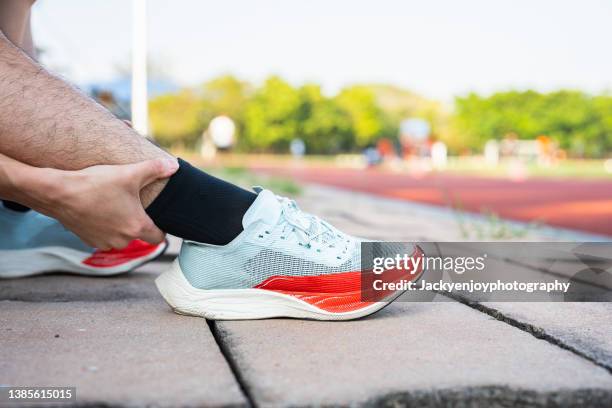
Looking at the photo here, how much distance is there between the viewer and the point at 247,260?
1.30 m

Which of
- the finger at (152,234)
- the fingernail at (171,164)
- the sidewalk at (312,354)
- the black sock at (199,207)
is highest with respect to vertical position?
the fingernail at (171,164)

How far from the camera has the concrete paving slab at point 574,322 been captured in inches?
43.5

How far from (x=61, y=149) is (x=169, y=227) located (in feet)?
0.75

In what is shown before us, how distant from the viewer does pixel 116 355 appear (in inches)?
40.1

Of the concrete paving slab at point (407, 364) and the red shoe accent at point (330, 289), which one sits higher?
the red shoe accent at point (330, 289)

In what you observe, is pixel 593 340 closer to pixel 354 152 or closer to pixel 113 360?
pixel 113 360

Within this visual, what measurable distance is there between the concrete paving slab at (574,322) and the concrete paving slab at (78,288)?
30.1 inches

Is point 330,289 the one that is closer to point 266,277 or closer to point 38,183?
point 266,277

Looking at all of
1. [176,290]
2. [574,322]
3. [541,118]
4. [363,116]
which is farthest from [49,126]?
[541,118]

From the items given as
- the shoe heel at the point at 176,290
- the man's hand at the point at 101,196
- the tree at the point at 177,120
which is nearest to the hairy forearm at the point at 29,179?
the man's hand at the point at 101,196

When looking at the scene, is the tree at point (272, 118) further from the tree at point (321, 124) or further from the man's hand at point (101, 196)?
the man's hand at point (101, 196)

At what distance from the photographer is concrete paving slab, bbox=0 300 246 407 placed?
85 cm

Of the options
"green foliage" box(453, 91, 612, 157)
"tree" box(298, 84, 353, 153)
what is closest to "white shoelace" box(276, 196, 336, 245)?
"tree" box(298, 84, 353, 153)

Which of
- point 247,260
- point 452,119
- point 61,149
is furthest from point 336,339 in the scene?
point 452,119
